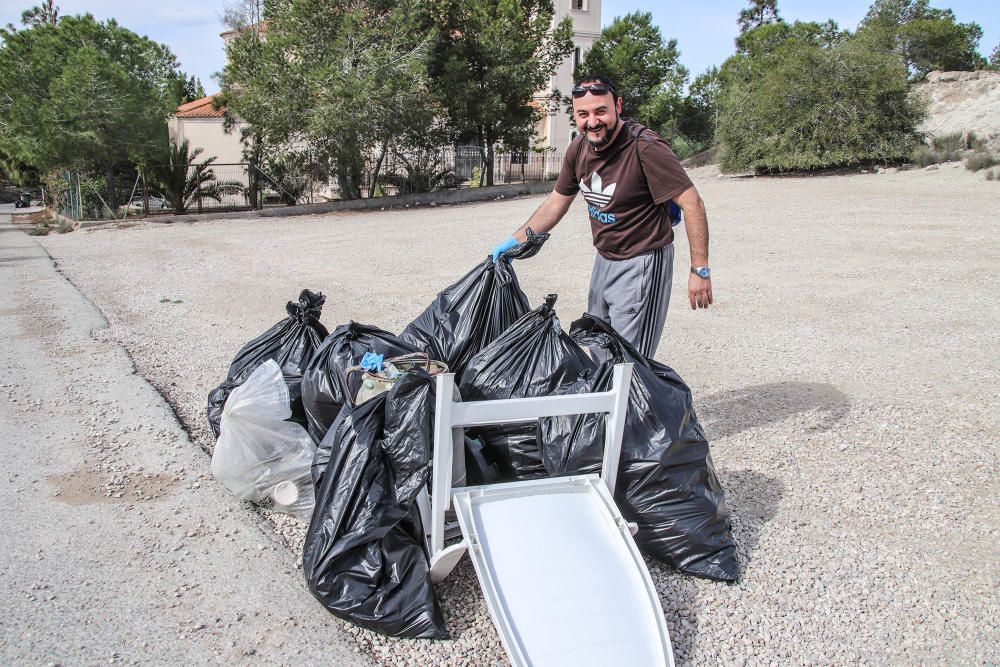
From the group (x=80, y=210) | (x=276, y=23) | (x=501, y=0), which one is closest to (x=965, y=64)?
(x=501, y=0)

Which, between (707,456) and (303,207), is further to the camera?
(303,207)

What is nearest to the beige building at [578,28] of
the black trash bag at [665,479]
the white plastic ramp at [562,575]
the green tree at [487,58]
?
the green tree at [487,58]

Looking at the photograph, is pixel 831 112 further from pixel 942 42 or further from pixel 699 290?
pixel 942 42

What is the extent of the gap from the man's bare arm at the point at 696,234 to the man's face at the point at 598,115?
16.0 inches

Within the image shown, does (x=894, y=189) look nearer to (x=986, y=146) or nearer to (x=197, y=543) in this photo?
(x=986, y=146)

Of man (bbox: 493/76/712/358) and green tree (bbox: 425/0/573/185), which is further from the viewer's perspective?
green tree (bbox: 425/0/573/185)

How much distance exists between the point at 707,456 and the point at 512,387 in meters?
0.76

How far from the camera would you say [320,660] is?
2240 mm

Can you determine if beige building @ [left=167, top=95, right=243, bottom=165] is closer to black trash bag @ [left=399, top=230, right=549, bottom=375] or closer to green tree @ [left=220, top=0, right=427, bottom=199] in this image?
green tree @ [left=220, top=0, right=427, bottom=199]

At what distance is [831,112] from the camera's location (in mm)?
18391

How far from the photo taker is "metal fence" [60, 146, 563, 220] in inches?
754

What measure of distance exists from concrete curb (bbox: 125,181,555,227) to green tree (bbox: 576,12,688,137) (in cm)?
1034

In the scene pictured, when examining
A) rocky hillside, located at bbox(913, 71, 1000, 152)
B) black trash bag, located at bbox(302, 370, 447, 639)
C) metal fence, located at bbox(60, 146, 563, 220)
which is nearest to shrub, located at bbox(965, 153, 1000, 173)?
rocky hillside, located at bbox(913, 71, 1000, 152)

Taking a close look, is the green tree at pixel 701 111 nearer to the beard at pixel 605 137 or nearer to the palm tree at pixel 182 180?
the palm tree at pixel 182 180
